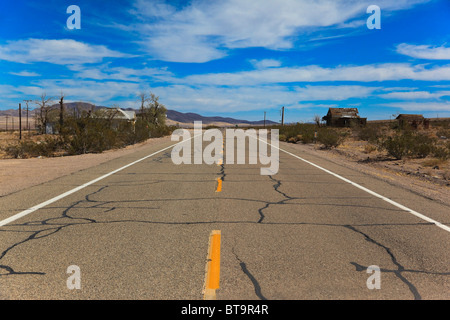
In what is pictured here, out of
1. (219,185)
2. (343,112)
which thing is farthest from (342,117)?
(219,185)

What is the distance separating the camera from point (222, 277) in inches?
165

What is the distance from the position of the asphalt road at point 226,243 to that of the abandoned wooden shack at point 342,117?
232 ft

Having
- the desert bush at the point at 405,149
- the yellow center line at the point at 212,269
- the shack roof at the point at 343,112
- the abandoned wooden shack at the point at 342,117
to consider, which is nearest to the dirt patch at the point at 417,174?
the desert bush at the point at 405,149

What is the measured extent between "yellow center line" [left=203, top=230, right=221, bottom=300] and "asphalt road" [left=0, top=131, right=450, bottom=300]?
74 mm

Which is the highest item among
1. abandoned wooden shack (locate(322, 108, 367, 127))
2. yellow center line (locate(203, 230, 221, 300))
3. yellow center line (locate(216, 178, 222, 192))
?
abandoned wooden shack (locate(322, 108, 367, 127))

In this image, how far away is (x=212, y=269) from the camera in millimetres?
4430

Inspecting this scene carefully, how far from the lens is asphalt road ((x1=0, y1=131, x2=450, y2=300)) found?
397 centimetres

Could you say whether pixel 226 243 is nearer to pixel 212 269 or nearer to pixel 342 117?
pixel 212 269

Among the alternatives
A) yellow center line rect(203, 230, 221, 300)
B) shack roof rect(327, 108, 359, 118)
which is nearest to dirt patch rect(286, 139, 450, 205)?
yellow center line rect(203, 230, 221, 300)

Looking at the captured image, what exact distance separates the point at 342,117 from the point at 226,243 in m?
77.4

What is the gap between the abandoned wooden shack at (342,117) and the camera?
77000mm

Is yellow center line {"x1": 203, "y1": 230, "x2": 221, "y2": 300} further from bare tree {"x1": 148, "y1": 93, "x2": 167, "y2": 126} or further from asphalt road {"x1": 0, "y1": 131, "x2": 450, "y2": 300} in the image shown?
bare tree {"x1": 148, "y1": 93, "x2": 167, "y2": 126}

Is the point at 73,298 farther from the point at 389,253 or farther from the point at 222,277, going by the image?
the point at 389,253
